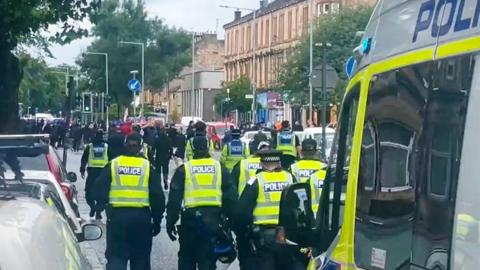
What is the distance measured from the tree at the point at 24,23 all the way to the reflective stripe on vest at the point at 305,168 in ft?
34.3

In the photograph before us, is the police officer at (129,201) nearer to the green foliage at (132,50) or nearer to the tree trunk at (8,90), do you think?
the tree trunk at (8,90)

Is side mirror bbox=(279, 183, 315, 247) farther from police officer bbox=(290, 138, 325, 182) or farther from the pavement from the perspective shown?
the pavement

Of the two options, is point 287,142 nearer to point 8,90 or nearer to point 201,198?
point 8,90

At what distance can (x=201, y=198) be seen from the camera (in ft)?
38.1

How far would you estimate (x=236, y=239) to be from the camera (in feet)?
39.4

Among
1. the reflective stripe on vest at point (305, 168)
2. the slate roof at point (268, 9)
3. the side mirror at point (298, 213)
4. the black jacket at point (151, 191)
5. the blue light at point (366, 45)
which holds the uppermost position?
the slate roof at point (268, 9)

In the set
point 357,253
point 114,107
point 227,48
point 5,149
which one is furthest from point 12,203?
point 227,48

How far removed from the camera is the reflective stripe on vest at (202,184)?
11602 mm

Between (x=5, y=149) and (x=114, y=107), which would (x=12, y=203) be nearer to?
(x=5, y=149)

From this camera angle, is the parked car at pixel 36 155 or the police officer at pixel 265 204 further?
the parked car at pixel 36 155

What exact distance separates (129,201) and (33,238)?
24.1ft

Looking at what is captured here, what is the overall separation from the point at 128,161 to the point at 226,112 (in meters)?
73.3

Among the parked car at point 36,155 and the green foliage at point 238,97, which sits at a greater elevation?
the parked car at point 36,155

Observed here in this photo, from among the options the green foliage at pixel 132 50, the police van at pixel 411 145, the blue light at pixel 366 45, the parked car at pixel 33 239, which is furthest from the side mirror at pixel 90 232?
the green foliage at pixel 132 50
